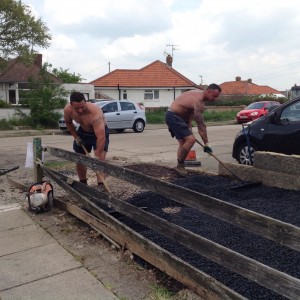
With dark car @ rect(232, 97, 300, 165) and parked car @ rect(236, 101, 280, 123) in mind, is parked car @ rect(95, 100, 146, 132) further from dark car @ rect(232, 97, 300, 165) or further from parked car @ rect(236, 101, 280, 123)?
dark car @ rect(232, 97, 300, 165)

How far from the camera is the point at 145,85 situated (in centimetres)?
4134

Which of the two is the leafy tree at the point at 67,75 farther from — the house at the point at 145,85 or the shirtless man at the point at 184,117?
the shirtless man at the point at 184,117

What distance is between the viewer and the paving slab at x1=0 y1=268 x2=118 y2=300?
329cm

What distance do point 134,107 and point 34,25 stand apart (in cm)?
809

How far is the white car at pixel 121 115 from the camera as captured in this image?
64.8 ft

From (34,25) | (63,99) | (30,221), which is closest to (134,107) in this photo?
(63,99)

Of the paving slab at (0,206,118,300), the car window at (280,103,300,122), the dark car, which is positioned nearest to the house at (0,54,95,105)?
the dark car

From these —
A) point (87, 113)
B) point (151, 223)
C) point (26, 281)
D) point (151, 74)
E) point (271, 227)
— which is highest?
point (151, 74)

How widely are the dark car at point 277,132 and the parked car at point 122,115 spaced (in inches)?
467

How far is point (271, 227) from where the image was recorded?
2469 mm

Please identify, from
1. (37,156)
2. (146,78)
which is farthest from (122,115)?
(146,78)

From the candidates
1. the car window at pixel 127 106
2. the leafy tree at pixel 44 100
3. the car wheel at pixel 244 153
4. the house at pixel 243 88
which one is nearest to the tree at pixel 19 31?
the leafy tree at pixel 44 100

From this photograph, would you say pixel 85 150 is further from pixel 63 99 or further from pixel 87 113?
pixel 63 99

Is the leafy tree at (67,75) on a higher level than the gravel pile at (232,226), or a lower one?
higher
